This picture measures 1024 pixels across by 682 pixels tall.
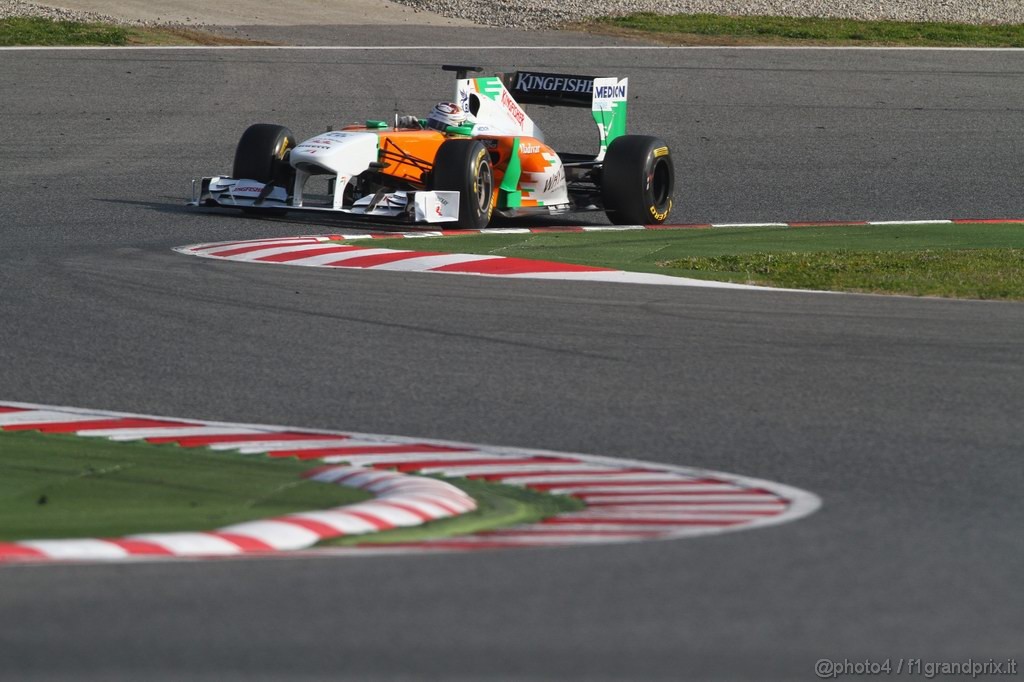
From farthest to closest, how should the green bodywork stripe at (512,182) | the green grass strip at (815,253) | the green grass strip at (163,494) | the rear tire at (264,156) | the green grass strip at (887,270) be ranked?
the green bodywork stripe at (512,182), the rear tire at (264,156), the green grass strip at (815,253), the green grass strip at (887,270), the green grass strip at (163,494)

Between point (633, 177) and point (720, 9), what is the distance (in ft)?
53.5

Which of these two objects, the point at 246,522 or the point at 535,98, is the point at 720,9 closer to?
the point at 535,98

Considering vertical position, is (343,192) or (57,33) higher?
(57,33)

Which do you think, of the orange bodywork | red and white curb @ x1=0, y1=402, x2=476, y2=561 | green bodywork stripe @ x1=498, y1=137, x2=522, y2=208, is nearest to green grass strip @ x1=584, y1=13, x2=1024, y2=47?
Answer: the orange bodywork

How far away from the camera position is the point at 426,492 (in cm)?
518

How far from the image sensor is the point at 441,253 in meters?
11.4

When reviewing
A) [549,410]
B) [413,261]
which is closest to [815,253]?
[413,261]

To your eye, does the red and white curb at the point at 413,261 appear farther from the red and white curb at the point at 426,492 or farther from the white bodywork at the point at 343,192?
the red and white curb at the point at 426,492

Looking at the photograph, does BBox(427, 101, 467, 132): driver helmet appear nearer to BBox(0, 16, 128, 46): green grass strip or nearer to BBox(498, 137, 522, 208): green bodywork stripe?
BBox(498, 137, 522, 208): green bodywork stripe

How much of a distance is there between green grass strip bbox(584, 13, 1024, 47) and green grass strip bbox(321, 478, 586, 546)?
21625 millimetres

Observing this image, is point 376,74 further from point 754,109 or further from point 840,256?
point 840,256

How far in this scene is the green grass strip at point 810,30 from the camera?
2627 cm

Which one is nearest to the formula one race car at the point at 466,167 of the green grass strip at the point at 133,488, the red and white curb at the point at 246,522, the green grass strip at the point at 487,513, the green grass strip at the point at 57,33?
the red and white curb at the point at 246,522

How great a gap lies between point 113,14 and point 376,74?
6.41 metres
